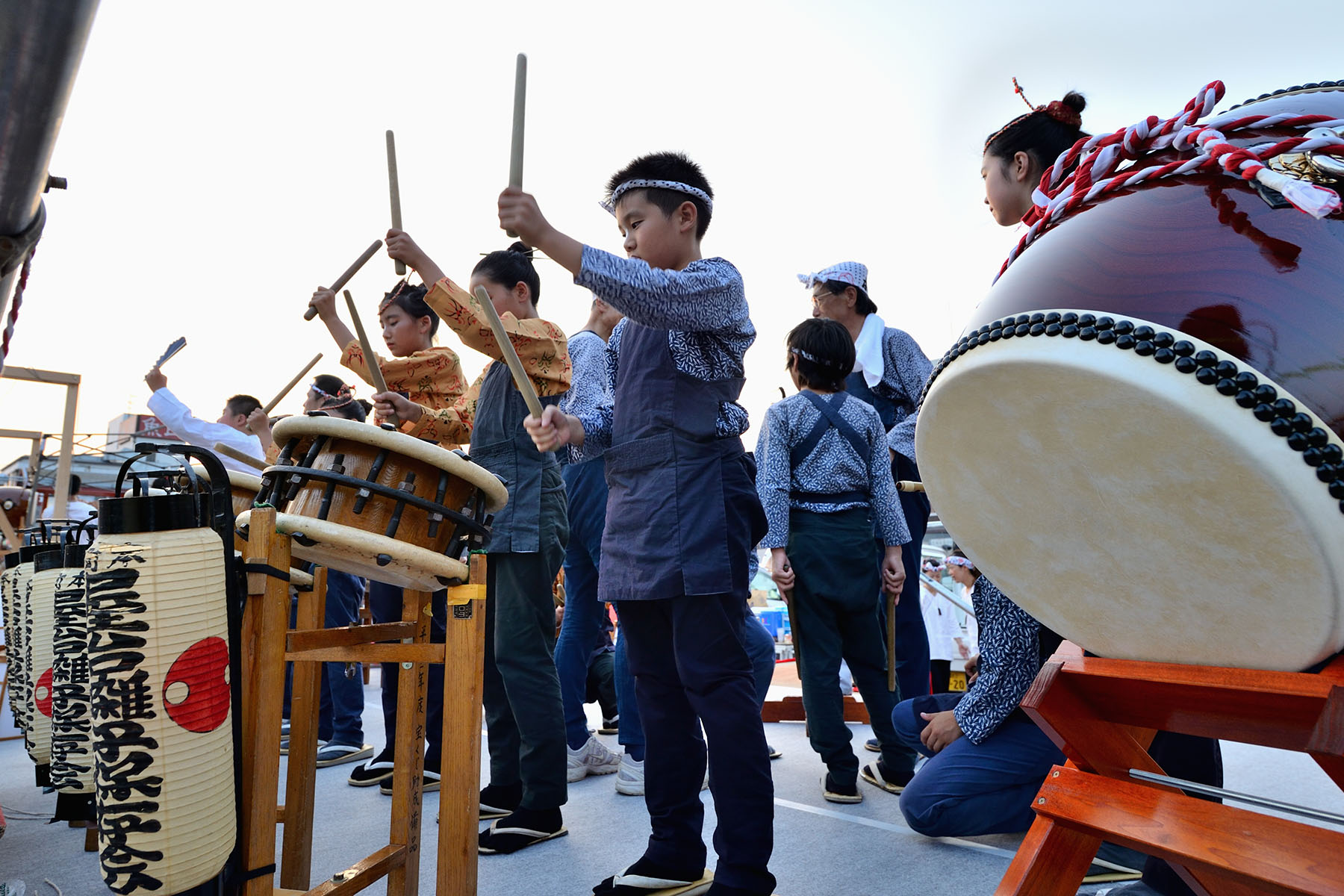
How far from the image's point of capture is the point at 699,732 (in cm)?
192

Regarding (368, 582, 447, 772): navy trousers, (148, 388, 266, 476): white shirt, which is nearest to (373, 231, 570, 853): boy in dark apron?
(368, 582, 447, 772): navy trousers

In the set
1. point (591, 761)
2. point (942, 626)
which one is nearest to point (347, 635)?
point (591, 761)

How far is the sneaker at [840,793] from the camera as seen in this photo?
250cm

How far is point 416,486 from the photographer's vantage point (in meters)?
1.48

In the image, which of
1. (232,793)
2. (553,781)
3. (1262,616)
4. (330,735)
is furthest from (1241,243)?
(330,735)

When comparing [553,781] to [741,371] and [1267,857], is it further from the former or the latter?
[1267,857]

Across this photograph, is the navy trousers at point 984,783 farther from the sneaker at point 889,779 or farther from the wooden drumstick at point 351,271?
the wooden drumstick at point 351,271

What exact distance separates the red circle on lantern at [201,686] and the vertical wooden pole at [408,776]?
401 millimetres

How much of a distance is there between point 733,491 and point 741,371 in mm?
278

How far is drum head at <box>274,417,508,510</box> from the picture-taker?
142 centimetres

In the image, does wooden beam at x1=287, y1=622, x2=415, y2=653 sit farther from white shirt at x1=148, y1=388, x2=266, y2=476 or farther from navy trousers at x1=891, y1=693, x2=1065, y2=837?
white shirt at x1=148, y1=388, x2=266, y2=476

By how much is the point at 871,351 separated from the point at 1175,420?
2578mm

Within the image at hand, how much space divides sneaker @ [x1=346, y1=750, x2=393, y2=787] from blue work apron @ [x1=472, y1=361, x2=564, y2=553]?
42.5 inches

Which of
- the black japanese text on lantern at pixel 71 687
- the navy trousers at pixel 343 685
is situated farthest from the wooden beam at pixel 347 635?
the navy trousers at pixel 343 685
